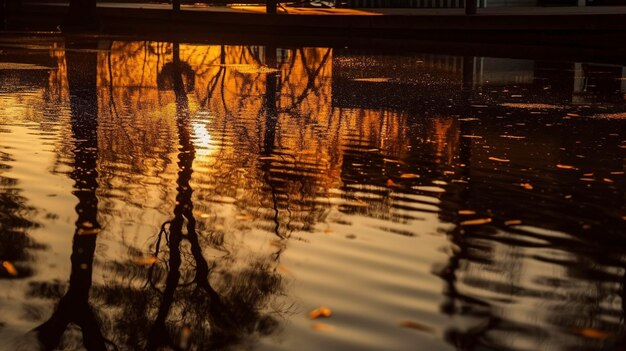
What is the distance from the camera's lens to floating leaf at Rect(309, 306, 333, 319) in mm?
5890

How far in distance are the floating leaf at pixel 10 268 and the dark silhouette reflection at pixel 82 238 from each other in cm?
30

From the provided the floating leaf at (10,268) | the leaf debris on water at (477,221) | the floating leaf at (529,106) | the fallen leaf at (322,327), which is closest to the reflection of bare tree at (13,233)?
the floating leaf at (10,268)

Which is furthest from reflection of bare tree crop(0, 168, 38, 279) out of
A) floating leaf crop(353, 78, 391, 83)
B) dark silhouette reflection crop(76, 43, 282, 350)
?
floating leaf crop(353, 78, 391, 83)

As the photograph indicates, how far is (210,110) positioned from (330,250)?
316 inches

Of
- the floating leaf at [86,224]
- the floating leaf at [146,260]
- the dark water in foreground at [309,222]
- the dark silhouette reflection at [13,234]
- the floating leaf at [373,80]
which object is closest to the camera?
the dark water in foreground at [309,222]

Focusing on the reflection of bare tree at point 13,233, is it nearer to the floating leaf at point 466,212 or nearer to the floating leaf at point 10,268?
the floating leaf at point 10,268

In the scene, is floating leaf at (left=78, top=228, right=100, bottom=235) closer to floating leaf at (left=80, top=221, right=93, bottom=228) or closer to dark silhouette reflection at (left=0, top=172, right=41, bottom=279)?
floating leaf at (left=80, top=221, right=93, bottom=228)

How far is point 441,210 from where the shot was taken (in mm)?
8734

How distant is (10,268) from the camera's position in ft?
22.1

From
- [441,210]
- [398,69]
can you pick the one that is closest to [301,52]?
[398,69]

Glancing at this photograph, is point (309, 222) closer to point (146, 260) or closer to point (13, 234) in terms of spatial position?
point (146, 260)

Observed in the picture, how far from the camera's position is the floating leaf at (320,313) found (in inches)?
232

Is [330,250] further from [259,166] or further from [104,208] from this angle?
[259,166]

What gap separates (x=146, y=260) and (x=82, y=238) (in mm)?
748
